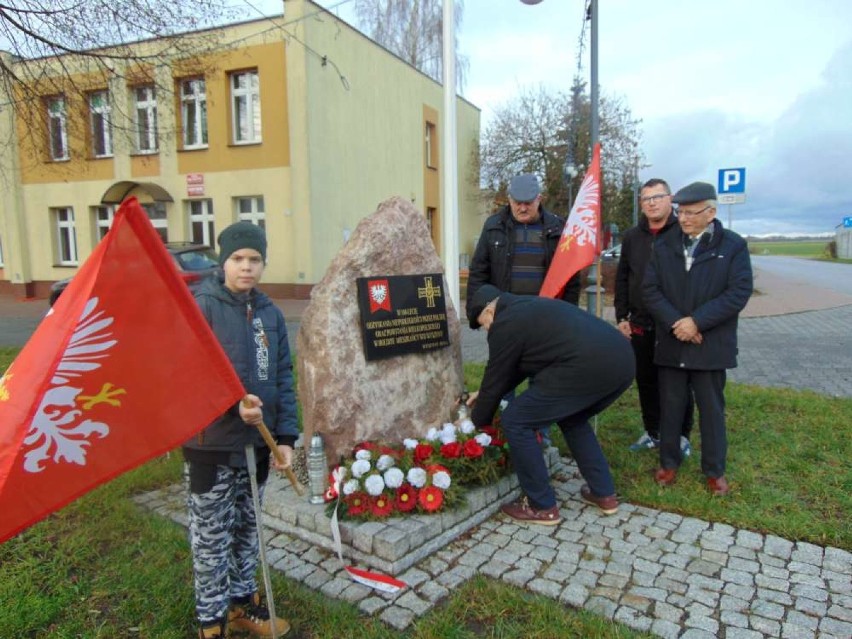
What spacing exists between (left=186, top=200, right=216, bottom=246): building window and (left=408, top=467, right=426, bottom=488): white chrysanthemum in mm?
14505

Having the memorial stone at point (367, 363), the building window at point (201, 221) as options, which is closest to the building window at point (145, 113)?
the building window at point (201, 221)

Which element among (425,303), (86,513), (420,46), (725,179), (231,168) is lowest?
(86,513)

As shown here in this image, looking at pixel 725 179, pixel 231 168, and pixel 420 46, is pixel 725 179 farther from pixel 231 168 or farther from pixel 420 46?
Answer: pixel 420 46

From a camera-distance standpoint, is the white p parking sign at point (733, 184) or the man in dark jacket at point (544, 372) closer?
the man in dark jacket at point (544, 372)

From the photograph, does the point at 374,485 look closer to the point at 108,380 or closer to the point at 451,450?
the point at 451,450

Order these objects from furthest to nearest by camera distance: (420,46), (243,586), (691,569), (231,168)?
(420,46) → (231,168) → (691,569) → (243,586)

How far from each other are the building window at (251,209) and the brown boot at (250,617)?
13.9 meters

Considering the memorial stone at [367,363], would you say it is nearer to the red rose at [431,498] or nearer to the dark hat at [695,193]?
the red rose at [431,498]

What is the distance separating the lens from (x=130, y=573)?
115 inches

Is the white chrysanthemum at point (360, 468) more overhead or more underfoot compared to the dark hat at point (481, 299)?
more underfoot

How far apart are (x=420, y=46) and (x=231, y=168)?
12.4 m

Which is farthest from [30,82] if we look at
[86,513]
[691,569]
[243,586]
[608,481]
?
[691,569]

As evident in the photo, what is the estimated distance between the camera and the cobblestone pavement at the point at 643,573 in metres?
2.50

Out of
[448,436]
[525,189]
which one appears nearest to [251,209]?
[525,189]
